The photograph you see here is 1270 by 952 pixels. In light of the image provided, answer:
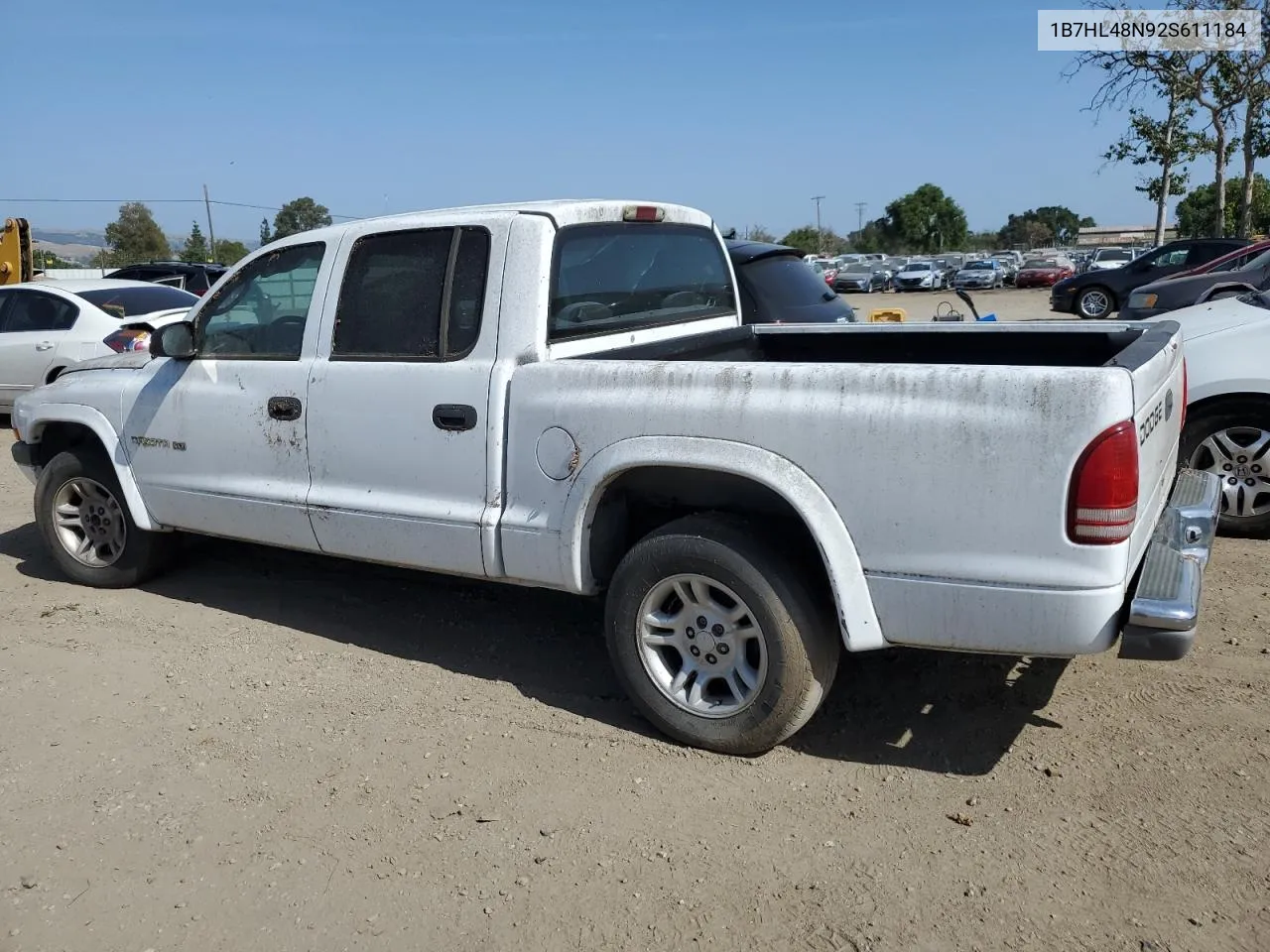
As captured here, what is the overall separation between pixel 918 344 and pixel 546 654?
2.13 m

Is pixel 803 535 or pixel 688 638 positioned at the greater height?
pixel 803 535

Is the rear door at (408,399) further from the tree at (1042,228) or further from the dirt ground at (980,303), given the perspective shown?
the tree at (1042,228)

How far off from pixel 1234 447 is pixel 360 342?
4.44 meters

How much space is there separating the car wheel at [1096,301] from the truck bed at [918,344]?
18.8 metres

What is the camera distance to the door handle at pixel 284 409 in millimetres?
4621

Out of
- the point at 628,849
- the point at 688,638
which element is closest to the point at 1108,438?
the point at 688,638

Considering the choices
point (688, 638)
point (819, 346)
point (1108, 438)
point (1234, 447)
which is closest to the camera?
point (1108, 438)

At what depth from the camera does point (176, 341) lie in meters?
4.96

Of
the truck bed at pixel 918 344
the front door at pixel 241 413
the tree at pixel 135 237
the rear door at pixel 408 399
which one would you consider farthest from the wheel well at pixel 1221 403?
the tree at pixel 135 237

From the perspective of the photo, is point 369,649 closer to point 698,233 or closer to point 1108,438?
point 698,233

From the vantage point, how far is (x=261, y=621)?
529 centimetres

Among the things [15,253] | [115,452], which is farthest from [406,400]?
[15,253]

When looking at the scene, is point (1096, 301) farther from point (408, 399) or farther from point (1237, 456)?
point (408, 399)

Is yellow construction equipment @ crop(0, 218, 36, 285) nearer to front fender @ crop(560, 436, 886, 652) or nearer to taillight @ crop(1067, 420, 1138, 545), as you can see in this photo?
front fender @ crop(560, 436, 886, 652)
